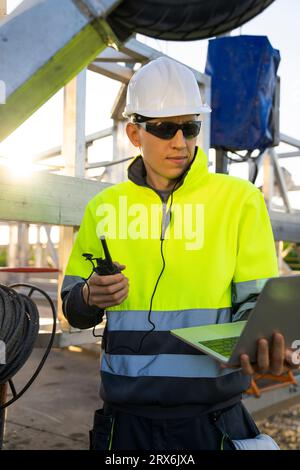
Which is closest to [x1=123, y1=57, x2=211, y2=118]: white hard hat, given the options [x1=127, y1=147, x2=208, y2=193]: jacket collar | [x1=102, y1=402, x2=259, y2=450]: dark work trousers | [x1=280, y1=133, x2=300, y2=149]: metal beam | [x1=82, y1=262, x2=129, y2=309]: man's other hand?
[x1=127, y1=147, x2=208, y2=193]: jacket collar

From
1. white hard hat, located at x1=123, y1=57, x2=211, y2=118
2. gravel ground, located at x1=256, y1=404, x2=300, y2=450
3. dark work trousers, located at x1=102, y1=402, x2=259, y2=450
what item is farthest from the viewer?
gravel ground, located at x1=256, y1=404, x2=300, y2=450

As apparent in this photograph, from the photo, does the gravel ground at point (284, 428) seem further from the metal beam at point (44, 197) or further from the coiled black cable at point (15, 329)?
the coiled black cable at point (15, 329)

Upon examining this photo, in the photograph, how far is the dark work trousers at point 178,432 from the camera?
5.39 feet

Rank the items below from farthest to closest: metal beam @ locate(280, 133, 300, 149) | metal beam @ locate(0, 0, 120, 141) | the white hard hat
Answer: metal beam @ locate(280, 133, 300, 149), the white hard hat, metal beam @ locate(0, 0, 120, 141)

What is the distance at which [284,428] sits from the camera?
4.64 metres

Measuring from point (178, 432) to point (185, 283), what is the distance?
47 centimetres

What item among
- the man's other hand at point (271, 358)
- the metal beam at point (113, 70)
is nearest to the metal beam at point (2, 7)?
the metal beam at point (113, 70)

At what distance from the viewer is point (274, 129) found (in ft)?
17.6

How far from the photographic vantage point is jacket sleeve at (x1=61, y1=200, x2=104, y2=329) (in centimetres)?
180

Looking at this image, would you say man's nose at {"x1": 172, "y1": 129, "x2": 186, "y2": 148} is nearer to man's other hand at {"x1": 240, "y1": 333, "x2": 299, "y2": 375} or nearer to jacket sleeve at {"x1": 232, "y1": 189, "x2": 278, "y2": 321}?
jacket sleeve at {"x1": 232, "y1": 189, "x2": 278, "y2": 321}

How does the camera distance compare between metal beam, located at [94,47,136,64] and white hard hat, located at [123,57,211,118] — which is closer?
white hard hat, located at [123,57,211,118]

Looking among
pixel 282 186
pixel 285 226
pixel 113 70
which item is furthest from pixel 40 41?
pixel 282 186

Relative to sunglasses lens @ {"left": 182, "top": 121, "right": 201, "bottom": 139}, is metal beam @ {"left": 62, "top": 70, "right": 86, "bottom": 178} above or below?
above

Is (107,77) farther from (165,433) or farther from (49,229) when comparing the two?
(49,229)
